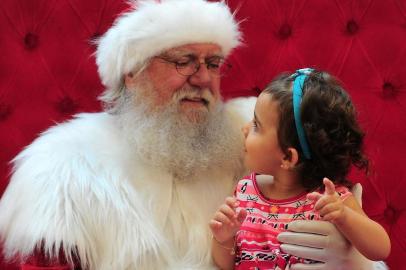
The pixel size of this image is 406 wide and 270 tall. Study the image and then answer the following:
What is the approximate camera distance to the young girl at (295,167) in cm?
93

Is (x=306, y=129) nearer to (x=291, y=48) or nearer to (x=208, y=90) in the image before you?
(x=208, y=90)

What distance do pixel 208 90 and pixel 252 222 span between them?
33 cm

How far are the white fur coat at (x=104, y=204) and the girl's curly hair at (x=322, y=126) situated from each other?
11.7 inches

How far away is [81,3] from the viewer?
1416 millimetres

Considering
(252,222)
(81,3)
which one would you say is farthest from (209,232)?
(81,3)

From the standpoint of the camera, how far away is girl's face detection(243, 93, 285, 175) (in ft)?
3.17

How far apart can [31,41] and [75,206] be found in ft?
1.74

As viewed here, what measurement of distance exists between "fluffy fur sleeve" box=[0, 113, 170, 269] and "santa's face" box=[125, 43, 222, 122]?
0.16 m

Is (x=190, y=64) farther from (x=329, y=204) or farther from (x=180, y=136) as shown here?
(x=329, y=204)

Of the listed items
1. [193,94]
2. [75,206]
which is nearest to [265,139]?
[193,94]

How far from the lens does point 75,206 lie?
1087 millimetres

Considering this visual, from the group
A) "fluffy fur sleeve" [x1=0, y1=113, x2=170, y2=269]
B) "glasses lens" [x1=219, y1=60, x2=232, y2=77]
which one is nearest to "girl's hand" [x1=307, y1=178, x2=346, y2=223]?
"fluffy fur sleeve" [x1=0, y1=113, x2=170, y2=269]

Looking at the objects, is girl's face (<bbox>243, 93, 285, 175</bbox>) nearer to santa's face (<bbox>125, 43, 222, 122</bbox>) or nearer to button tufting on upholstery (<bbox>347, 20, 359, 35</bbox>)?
santa's face (<bbox>125, 43, 222, 122</bbox>)

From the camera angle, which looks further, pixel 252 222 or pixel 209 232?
pixel 209 232
